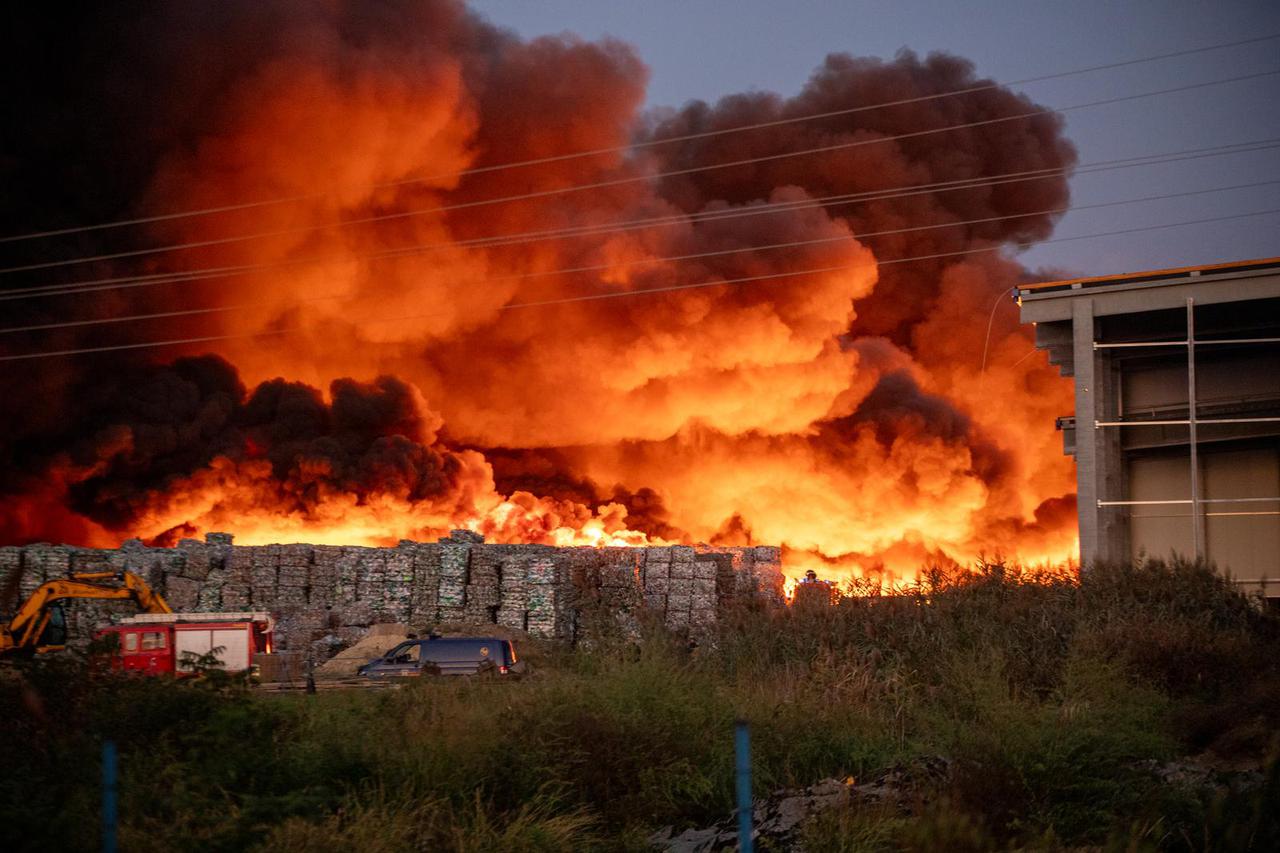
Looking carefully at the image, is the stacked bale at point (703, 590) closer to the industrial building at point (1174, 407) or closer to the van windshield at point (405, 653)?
the van windshield at point (405, 653)

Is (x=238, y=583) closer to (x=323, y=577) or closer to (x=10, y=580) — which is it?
(x=323, y=577)

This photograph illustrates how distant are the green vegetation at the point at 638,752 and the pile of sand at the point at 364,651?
398 inches

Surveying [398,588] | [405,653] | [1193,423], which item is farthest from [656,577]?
[1193,423]

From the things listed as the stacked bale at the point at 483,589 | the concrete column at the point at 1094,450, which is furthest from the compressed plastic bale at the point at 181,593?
the concrete column at the point at 1094,450

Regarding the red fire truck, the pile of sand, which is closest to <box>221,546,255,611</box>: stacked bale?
the pile of sand

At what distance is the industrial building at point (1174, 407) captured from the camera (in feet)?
83.6

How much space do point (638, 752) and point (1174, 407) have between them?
1936 cm

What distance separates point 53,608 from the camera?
1017 inches

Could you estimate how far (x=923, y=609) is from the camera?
67.5 feet

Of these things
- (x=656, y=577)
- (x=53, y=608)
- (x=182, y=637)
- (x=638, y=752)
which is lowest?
(x=638, y=752)

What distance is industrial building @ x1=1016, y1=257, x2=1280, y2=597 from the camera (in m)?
25.5

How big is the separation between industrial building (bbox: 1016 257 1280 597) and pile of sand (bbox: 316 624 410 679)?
14869mm

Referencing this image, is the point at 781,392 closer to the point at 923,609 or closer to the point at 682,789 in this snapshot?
the point at 923,609

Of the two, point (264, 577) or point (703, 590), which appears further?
point (264, 577)
